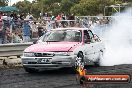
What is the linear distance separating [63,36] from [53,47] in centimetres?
130

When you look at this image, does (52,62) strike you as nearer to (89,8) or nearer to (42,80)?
(42,80)

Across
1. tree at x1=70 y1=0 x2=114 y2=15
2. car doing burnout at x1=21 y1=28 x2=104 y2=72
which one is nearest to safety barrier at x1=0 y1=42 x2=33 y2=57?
car doing burnout at x1=21 y1=28 x2=104 y2=72

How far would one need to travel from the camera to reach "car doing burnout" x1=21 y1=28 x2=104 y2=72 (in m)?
13.2

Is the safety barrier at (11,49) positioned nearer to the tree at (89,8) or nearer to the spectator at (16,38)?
the spectator at (16,38)

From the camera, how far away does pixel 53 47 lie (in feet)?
44.0

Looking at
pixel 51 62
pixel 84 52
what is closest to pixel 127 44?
pixel 84 52

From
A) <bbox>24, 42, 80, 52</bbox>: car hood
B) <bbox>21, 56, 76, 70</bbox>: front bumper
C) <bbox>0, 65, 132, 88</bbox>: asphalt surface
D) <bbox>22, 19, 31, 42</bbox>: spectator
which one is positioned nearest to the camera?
<bbox>0, 65, 132, 88</bbox>: asphalt surface

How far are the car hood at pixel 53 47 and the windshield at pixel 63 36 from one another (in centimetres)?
46

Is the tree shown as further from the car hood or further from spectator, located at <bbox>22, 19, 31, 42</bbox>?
the car hood

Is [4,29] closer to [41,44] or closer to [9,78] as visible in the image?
[41,44]

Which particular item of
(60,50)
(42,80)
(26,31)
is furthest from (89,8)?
(42,80)

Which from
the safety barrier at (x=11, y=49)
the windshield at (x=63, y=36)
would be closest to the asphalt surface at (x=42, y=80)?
the windshield at (x=63, y=36)

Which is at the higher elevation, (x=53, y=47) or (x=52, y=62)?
(x=53, y=47)

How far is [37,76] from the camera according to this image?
515 inches
